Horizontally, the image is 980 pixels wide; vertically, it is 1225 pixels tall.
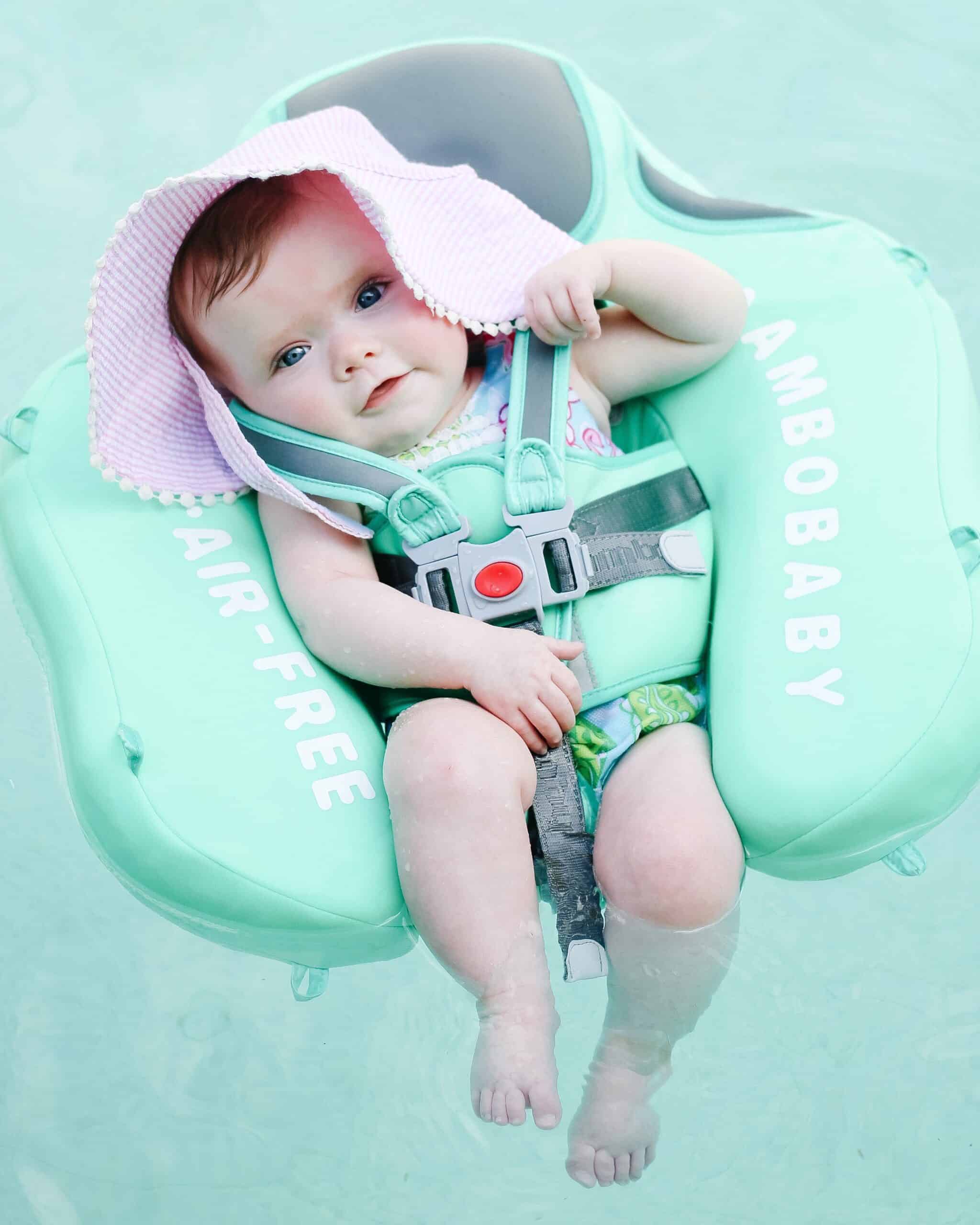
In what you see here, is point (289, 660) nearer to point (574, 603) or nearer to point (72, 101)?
point (574, 603)

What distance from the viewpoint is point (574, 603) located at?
1.49 meters

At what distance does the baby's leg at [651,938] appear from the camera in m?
1.30

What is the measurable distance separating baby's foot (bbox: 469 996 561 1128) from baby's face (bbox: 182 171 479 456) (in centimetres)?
61

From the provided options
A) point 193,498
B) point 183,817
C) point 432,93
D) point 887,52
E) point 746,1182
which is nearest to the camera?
point 183,817

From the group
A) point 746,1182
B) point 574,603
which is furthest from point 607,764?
point 746,1182

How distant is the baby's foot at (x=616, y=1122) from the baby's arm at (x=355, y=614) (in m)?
0.41

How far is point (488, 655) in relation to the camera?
139 centimetres

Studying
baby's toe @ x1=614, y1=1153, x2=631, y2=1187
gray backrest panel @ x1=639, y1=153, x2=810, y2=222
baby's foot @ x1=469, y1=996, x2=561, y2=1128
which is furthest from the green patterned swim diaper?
gray backrest panel @ x1=639, y1=153, x2=810, y2=222

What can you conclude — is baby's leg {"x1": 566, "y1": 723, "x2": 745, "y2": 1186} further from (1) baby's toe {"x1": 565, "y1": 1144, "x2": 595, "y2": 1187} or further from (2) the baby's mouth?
(2) the baby's mouth

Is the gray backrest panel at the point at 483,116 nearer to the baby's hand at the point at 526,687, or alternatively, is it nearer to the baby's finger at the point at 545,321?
the baby's finger at the point at 545,321

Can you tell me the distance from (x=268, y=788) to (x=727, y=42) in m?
1.95

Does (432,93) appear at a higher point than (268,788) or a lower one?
higher

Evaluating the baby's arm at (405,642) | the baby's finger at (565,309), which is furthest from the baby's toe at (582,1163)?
the baby's finger at (565,309)

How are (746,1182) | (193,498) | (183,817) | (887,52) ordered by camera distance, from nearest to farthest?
(183,817) < (746,1182) < (193,498) < (887,52)
